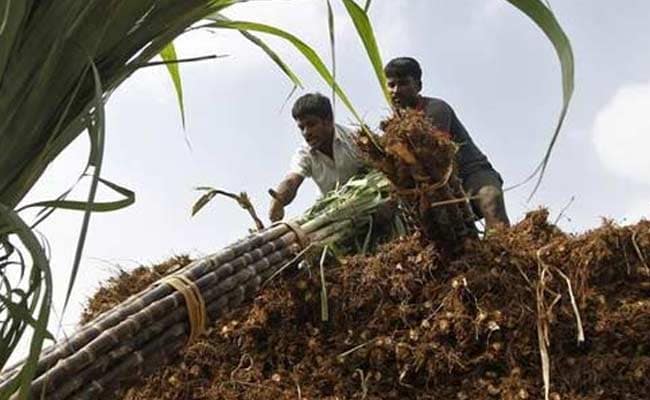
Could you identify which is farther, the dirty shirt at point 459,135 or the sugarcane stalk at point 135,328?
the dirty shirt at point 459,135

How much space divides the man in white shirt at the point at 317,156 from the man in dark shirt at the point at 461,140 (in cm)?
24

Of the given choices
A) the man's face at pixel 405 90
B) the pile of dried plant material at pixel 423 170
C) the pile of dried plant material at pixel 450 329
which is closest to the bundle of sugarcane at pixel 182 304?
the pile of dried plant material at pixel 450 329

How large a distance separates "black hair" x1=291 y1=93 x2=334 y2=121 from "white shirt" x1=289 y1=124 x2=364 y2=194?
4.2 inches

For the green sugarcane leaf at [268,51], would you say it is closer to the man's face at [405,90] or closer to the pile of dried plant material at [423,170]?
the pile of dried plant material at [423,170]

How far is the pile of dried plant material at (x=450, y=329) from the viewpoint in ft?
8.46

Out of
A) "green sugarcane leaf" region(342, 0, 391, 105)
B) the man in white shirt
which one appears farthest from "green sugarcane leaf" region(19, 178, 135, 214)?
the man in white shirt

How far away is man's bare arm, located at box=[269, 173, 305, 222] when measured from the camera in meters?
3.69

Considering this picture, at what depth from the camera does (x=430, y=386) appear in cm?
266

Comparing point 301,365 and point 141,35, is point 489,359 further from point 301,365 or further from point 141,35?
point 141,35

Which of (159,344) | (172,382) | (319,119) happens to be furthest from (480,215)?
(159,344)

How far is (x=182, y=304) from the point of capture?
2.50 meters

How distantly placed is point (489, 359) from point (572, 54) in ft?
4.46

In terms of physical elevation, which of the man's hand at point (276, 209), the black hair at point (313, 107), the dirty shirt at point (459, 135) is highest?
the black hair at point (313, 107)

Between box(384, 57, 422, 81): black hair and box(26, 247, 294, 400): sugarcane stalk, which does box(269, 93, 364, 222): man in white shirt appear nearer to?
box(384, 57, 422, 81): black hair
